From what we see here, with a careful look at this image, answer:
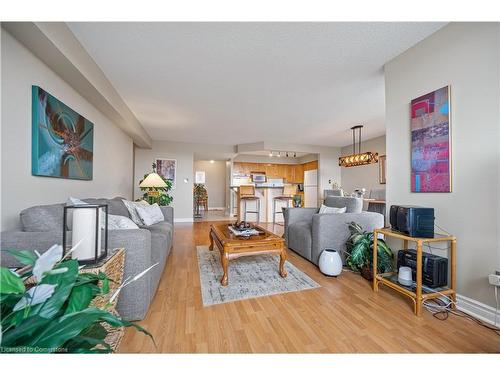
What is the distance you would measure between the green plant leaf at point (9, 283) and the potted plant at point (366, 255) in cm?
241

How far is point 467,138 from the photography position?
1.54 meters

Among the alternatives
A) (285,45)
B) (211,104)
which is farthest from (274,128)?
(285,45)

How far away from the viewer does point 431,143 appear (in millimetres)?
1768

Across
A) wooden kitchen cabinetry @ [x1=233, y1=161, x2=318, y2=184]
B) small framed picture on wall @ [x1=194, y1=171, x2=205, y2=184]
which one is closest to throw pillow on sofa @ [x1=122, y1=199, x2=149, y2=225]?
wooden kitchen cabinetry @ [x1=233, y1=161, x2=318, y2=184]

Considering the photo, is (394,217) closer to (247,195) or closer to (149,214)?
(149,214)

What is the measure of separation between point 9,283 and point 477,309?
2514mm

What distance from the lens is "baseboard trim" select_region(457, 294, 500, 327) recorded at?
141cm

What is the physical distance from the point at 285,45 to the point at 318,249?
2.21 m

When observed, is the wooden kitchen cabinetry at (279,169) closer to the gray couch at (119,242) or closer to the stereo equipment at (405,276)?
the stereo equipment at (405,276)

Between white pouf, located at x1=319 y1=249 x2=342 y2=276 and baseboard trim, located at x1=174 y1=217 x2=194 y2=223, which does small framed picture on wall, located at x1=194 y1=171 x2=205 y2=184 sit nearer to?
baseboard trim, located at x1=174 y1=217 x2=194 y2=223

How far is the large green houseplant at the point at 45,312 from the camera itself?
1.53 feet
